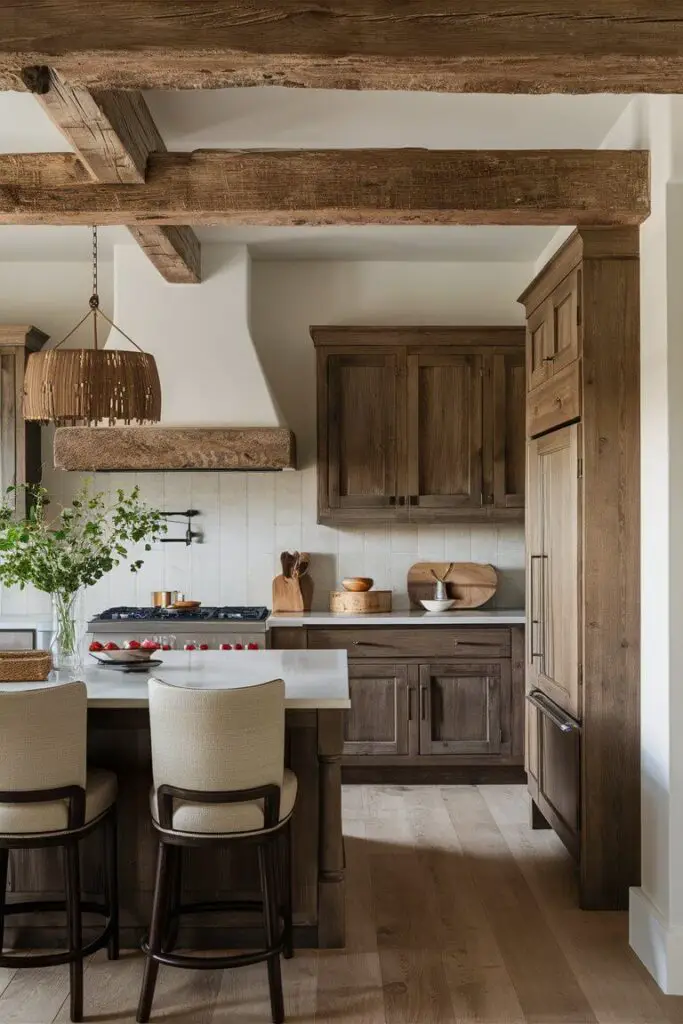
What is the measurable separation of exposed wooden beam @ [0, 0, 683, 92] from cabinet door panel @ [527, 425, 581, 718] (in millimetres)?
1704

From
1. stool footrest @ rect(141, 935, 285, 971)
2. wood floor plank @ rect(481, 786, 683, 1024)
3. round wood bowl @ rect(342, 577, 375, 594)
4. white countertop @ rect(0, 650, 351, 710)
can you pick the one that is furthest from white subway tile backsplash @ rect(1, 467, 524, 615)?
stool footrest @ rect(141, 935, 285, 971)

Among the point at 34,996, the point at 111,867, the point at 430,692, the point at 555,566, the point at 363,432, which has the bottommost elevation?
the point at 34,996

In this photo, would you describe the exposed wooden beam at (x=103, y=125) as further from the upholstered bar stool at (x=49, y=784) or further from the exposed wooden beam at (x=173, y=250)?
the upholstered bar stool at (x=49, y=784)

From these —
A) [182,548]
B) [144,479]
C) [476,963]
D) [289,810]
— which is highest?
[144,479]

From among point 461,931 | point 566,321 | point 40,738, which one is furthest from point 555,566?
point 40,738

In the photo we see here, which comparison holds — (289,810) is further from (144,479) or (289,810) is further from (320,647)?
(144,479)

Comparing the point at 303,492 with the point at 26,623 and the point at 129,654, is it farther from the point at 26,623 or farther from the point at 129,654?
the point at 129,654

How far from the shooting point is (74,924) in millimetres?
2855

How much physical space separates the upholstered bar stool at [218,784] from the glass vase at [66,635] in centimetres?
80

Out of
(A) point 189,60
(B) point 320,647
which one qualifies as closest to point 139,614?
(B) point 320,647

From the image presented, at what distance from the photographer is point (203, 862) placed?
3268 mm

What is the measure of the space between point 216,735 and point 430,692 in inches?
104

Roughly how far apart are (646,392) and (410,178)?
3.77ft

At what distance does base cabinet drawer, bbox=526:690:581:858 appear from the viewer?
146 inches
